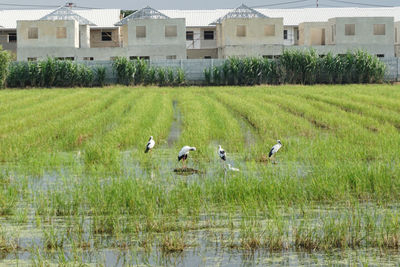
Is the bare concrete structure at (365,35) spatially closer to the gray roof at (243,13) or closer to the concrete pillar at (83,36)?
the gray roof at (243,13)

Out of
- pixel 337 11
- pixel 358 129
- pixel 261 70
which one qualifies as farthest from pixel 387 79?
pixel 358 129

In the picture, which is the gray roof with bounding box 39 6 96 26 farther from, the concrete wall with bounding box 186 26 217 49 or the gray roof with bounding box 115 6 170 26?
the concrete wall with bounding box 186 26 217 49

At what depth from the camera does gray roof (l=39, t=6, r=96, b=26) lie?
52272mm

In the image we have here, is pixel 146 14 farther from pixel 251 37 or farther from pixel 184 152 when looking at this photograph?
pixel 184 152

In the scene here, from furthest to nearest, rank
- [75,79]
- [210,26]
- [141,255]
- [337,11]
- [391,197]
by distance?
[337,11] → [210,26] → [75,79] → [391,197] → [141,255]

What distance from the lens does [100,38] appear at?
191 feet

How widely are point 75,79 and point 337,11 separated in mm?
31642

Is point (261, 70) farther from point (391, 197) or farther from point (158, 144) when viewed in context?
point (391, 197)

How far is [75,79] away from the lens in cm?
3969

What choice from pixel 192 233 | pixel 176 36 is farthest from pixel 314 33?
pixel 192 233

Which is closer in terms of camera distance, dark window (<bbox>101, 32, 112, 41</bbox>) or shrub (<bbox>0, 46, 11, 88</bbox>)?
shrub (<bbox>0, 46, 11, 88</bbox>)

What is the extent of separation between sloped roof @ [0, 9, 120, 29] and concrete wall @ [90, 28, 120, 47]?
76 cm

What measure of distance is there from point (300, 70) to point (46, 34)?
70.0 feet

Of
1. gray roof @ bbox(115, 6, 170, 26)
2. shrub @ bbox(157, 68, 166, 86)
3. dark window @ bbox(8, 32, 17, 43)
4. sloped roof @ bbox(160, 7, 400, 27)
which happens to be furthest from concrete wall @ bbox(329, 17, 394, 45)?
dark window @ bbox(8, 32, 17, 43)
